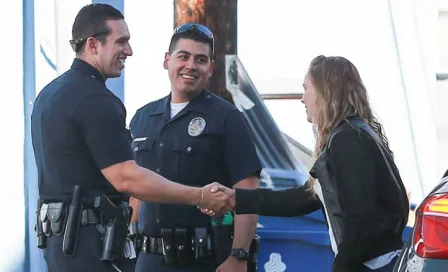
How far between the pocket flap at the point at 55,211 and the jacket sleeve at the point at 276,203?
2.83 ft

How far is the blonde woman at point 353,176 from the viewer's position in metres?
3.63

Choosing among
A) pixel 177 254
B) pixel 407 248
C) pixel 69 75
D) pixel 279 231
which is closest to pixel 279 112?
pixel 279 231

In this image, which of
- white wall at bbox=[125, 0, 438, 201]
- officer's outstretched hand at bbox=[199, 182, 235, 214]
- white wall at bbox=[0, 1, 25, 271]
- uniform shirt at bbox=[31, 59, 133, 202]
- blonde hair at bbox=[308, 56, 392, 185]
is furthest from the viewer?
white wall at bbox=[0, 1, 25, 271]

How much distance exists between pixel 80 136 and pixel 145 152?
0.74 meters

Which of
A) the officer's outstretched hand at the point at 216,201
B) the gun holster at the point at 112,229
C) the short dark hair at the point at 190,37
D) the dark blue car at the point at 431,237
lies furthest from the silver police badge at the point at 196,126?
the dark blue car at the point at 431,237

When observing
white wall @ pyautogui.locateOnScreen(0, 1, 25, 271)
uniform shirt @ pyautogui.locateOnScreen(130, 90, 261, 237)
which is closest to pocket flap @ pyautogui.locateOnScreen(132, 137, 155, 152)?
uniform shirt @ pyautogui.locateOnScreen(130, 90, 261, 237)

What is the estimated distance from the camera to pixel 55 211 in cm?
401

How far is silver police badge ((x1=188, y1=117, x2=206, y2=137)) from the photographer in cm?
459

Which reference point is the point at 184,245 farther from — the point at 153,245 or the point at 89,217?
the point at 89,217

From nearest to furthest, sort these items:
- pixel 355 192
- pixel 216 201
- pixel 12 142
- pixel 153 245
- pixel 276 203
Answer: pixel 355 192
pixel 216 201
pixel 276 203
pixel 153 245
pixel 12 142

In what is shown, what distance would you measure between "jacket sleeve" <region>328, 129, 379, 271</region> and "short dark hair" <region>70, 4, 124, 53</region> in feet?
3.87

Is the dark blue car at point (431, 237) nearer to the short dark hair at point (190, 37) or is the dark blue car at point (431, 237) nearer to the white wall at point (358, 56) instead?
the short dark hair at point (190, 37)

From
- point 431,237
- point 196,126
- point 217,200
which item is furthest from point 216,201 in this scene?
point 431,237

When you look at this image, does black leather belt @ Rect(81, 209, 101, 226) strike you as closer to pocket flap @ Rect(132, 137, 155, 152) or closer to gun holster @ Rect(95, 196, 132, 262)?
gun holster @ Rect(95, 196, 132, 262)
